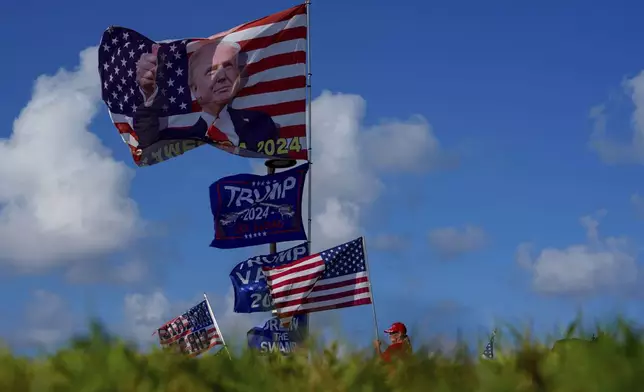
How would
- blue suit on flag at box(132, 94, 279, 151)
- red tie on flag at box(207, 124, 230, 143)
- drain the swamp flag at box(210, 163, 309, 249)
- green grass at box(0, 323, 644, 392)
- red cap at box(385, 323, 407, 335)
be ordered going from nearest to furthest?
green grass at box(0, 323, 644, 392)
red cap at box(385, 323, 407, 335)
drain the swamp flag at box(210, 163, 309, 249)
blue suit on flag at box(132, 94, 279, 151)
red tie on flag at box(207, 124, 230, 143)

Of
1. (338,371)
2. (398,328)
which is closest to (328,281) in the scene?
(398,328)

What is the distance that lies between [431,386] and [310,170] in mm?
17576

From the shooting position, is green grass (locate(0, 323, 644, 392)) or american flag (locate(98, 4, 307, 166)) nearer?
→ green grass (locate(0, 323, 644, 392))

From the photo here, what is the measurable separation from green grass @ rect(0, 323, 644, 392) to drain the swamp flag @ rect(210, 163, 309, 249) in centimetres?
1627

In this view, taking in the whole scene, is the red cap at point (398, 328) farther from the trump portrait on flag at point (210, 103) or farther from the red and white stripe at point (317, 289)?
the trump portrait on flag at point (210, 103)

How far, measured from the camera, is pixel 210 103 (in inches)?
850

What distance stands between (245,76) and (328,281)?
5.88 metres

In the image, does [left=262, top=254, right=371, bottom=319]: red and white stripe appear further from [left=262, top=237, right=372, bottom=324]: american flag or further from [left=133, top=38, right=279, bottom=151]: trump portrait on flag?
[left=133, top=38, right=279, bottom=151]: trump portrait on flag

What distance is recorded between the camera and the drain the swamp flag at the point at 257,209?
66.4 feet

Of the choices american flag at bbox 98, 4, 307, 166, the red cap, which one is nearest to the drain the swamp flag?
american flag at bbox 98, 4, 307, 166

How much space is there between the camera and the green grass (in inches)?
128

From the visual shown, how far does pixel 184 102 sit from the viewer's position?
2209cm

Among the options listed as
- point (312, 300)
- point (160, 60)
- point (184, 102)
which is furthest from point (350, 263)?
point (160, 60)

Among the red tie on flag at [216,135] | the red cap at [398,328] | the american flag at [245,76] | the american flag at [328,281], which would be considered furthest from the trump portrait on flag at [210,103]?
the red cap at [398,328]
